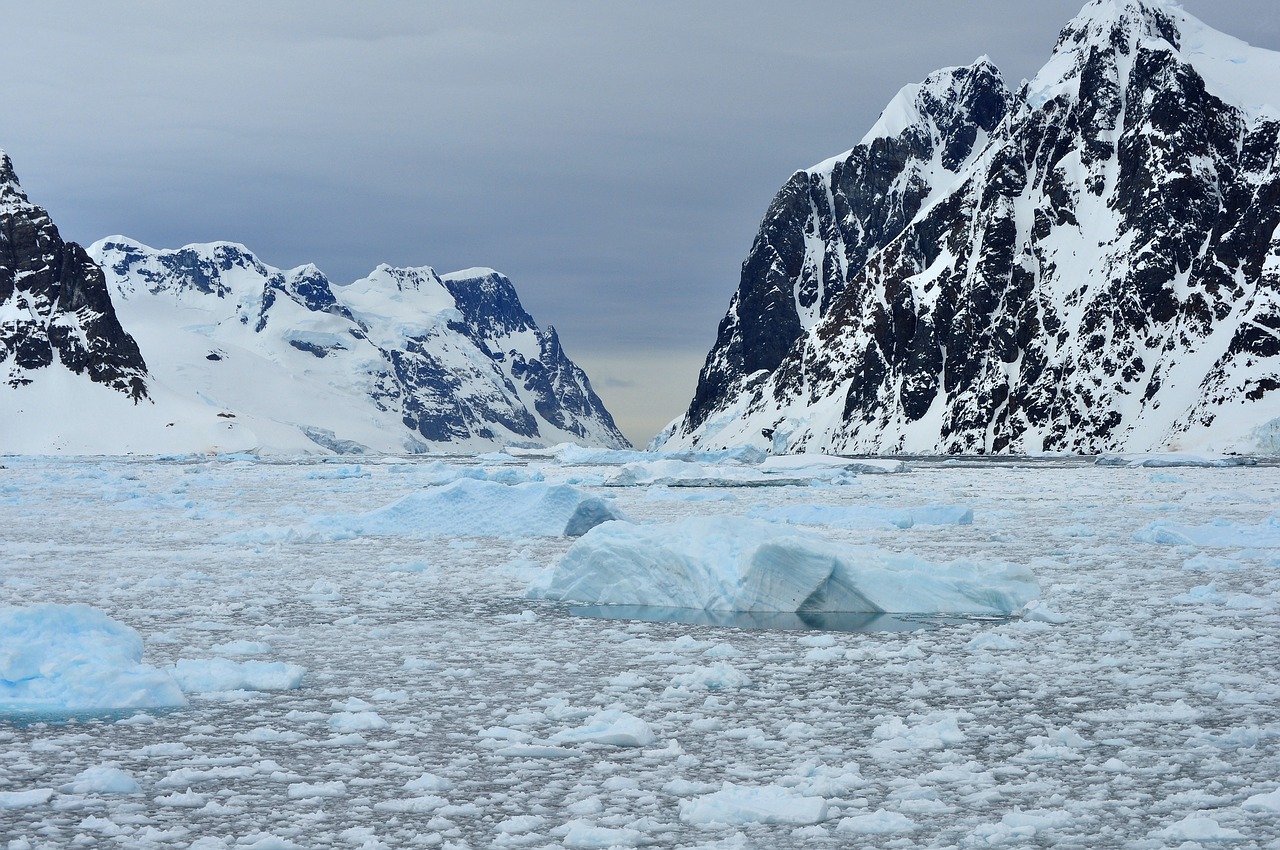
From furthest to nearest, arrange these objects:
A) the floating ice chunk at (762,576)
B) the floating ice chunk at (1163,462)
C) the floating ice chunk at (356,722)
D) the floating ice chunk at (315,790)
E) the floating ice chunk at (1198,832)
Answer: the floating ice chunk at (1163,462) → the floating ice chunk at (762,576) → the floating ice chunk at (356,722) → the floating ice chunk at (315,790) → the floating ice chunk at (1198,832)

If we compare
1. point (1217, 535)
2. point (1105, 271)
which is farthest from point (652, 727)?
point (1105, 271)

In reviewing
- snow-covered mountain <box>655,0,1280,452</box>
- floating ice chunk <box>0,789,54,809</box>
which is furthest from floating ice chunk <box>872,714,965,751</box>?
snow-covered mountain <box>655,0,1280,452</box>

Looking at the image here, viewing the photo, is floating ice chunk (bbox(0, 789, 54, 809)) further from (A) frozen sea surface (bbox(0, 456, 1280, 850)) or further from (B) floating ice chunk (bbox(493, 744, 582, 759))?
(B) floating ice chunk (bbox(493, 744, 582, 759))

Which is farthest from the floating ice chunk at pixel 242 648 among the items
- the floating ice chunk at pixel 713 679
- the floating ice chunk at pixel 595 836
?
the floating ice chunk at pixel 595 836

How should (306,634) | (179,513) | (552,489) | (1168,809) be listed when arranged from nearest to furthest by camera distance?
(1168,809), (306,634), (552,489), (179,513)

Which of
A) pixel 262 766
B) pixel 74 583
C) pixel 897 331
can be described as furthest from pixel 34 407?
pixel 262 766

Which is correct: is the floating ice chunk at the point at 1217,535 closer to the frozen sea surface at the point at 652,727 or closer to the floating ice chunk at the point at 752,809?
the frozen sea surface at the point at 652,727

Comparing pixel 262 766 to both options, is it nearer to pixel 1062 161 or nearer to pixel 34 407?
pixel 1062 161

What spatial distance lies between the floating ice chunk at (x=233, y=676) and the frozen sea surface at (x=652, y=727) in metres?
0.08

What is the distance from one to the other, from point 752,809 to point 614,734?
1.98 metres

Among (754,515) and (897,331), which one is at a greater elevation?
(897,331)

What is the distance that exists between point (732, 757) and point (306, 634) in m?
7.26

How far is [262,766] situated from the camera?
859 centimetres

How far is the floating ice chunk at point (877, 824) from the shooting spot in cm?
719
